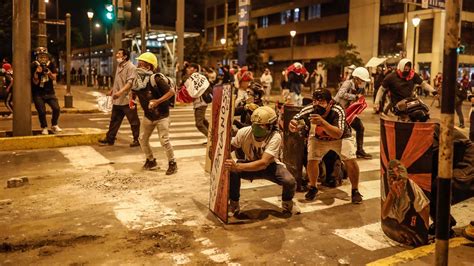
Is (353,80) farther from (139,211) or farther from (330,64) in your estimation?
(330,64)

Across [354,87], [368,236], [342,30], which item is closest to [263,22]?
[342,30]

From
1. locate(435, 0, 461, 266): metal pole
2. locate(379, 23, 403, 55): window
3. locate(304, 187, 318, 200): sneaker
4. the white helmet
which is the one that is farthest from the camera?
locate(379, 23, 403, 55): window

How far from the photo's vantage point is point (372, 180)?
303 inches

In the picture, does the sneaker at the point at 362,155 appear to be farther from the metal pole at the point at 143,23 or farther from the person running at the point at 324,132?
the metal pole at the point at 143,23

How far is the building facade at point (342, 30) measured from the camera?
4422 cm

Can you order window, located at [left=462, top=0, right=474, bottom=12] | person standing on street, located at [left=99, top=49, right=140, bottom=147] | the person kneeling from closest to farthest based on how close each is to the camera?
the person kneeling
person standing on street, located at [left=99, top=49, right=140, bottom=147]
window, located at [left=462, top=0, right=474, bottom=12]

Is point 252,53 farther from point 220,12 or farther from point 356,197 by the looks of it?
point 356,197

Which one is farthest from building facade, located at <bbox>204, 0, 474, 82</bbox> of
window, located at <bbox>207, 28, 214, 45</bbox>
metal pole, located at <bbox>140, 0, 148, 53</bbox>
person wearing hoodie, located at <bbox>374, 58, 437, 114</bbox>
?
person wearing hoodie, located at <bbox>374, 58, 437, 114</bbox>

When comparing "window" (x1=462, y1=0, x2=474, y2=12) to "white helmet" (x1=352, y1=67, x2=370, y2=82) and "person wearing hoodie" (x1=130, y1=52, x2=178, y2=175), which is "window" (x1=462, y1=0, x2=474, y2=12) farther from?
"person wearing hoodie" (x1=130, y1=52, x2=178, y2=175)

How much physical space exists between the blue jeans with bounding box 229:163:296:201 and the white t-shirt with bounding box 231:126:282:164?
0.42 ft

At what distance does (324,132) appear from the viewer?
20.0 ft

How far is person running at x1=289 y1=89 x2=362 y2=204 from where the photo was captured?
5953 mm

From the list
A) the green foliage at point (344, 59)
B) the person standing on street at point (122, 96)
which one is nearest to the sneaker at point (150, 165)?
the person standing on street at point (122, 96)

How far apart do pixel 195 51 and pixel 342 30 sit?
18.7 metres
